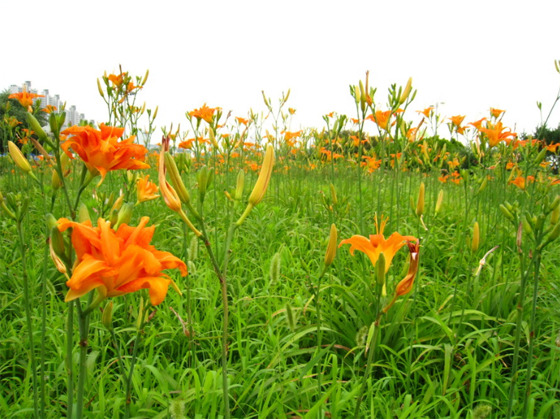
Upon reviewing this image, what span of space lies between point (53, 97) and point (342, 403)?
6.72 metres

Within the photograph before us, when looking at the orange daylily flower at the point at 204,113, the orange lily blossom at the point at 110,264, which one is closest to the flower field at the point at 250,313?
the orange lily blossom at the point at 110,264

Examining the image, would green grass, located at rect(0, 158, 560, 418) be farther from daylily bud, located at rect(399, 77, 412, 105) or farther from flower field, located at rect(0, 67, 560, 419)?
daylily bud, located at rect(399, 77, 412, 105)

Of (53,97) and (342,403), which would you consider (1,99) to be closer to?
(53,97)

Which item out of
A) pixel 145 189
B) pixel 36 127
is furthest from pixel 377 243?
pixel 145 189

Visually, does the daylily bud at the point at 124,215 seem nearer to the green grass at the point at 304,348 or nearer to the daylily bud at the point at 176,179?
the daylily bud at the point at 176,179

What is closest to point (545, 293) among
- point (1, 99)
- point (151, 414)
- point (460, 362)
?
point (460, 362)

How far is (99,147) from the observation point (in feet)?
3.43

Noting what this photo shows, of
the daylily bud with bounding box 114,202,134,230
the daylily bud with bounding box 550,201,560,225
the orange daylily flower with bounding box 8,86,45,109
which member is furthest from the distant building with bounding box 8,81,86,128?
the daylily bud with bounding box 550,201,560,225

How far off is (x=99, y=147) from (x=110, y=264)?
0.51 m

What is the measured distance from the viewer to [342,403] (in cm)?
135

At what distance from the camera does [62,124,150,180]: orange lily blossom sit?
1.03 meters

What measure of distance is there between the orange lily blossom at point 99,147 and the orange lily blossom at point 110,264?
0.40 meters

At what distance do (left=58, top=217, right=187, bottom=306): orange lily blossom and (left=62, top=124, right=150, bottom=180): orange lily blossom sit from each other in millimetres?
395

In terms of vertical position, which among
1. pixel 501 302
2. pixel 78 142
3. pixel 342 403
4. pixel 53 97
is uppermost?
pixel 53 97
